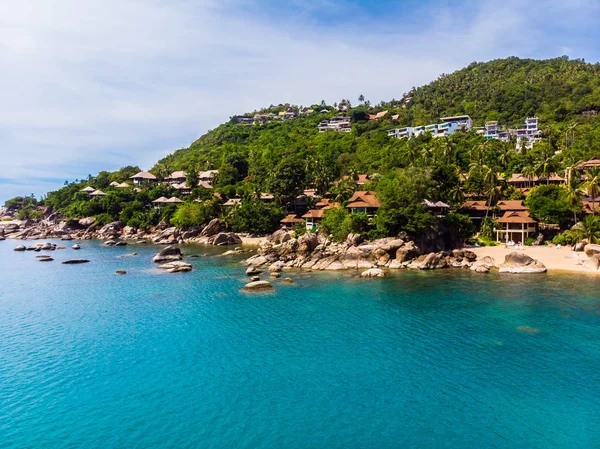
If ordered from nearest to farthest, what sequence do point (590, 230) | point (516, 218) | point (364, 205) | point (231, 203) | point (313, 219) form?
point (590, 230) → point (516, 218) → point (364, 205) → point (313, 219) → point (231, 203)

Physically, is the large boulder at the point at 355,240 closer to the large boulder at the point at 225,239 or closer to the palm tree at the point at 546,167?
the large boulder at the point at 225,239

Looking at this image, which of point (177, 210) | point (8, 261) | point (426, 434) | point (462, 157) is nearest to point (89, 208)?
point (177, 210)

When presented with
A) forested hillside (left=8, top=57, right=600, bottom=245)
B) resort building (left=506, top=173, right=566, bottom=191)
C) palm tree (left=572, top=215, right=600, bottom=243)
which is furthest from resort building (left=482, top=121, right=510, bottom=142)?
palm tree (left=572, top=215, right=600, bottom=243)

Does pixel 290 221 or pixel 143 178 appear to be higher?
pixel 143 178

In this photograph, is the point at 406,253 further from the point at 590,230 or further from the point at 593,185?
the point at 593,185

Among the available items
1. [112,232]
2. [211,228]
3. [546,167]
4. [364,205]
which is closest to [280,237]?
[364,205]

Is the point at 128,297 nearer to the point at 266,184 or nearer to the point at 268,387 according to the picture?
the point at 268,387

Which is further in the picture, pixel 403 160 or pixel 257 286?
pixel 403 160

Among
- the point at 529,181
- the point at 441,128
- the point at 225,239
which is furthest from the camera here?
the point at 441,128

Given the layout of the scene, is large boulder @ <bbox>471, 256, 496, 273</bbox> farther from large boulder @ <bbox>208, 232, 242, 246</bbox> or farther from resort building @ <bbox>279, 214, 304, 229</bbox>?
large boulder @ <bbox>208, 232, 242, 246</bbox>
